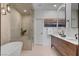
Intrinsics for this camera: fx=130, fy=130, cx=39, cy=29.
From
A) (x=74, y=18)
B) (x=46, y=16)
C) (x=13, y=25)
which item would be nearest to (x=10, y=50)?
(x=13, y=25)

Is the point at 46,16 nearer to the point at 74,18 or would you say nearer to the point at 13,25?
the point at 13,25

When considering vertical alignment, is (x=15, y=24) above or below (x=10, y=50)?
above

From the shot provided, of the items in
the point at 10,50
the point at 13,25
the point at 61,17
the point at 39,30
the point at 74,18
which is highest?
the point at 61,17

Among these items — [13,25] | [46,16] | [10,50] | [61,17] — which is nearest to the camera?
[10,50]

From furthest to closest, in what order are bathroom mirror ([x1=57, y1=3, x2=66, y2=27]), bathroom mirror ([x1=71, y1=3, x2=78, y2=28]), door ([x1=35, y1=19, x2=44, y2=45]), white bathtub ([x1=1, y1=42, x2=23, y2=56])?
door ([x1=35, y1=19, x2=44, y2=45]) → bathroom mirror ([x1=57, y1=3, x2=66, y2=27]) → bathroom mirror ([x1=71, y1=3, x2=78, y2=28]) → white bathtub ([x1=1, y1=42, x2=23, y2=56])

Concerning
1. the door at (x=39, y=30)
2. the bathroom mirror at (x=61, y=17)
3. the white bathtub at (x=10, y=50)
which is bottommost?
the white bathtub at (x=10, y=50)

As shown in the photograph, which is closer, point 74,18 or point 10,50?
point 10,50

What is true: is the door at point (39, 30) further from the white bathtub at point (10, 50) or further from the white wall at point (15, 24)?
the white bathtub at point (10, 50)

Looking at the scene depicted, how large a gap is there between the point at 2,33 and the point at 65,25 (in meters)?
2.19

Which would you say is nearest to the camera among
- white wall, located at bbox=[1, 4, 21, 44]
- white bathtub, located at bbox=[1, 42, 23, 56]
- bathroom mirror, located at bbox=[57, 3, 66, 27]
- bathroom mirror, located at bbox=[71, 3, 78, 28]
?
white bathtub, located at bbox=[1, 42, 23, 56]

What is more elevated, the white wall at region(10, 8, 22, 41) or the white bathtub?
the white wall at region(10, 8, 22, 41)

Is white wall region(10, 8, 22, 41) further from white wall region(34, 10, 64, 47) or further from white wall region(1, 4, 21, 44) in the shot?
white wall region(34, 10, 64, 47)

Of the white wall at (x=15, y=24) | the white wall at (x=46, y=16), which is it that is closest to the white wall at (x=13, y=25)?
the white wall at (x=15, y=24)

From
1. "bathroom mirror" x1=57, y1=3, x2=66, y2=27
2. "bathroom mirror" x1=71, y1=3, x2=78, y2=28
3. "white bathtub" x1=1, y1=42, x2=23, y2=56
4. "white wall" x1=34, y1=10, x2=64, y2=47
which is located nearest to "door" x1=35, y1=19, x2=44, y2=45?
"white wall" x1=34, y1=10, x2=64, y2=47
